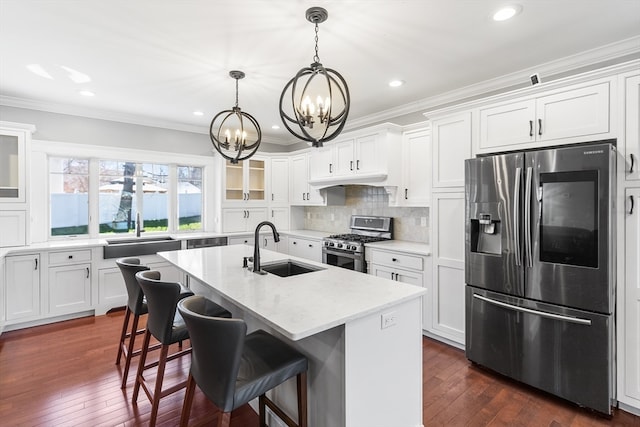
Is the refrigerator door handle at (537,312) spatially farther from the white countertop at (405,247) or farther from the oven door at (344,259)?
the oven door at (344,259)

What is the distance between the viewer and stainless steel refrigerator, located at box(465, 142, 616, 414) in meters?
2.11

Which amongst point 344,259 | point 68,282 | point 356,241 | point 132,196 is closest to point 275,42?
point 356,241

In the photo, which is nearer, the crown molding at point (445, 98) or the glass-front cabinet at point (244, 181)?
the crown molding at point (445, 98)

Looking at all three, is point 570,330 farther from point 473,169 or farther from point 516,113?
point 516,113

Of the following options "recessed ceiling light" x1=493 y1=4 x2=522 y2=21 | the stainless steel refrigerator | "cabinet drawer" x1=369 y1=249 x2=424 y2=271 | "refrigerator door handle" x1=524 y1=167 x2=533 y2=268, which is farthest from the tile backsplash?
"recessed ceiling light" x1=493 y1=4 x2=522 y2=21

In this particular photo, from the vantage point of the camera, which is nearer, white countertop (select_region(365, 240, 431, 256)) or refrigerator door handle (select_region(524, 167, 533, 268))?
refrigerator door handle (select_region(524, 167, 533, 268))

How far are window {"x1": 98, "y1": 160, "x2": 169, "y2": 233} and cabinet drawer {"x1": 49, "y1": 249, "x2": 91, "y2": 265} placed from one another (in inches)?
28.7

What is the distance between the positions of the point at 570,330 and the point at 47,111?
591cm

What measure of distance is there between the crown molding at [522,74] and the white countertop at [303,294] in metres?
2.55

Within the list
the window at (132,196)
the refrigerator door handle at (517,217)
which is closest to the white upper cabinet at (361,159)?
the refrigerator door handle at (517,217)

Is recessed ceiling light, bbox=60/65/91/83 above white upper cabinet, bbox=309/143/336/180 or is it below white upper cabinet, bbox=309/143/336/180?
above

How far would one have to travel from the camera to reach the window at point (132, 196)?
15.3ft

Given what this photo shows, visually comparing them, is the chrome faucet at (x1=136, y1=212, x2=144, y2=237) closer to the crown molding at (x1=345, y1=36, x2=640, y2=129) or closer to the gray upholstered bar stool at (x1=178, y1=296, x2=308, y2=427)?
the gray upholstered bar stool at (x1=178, y1=296, x2=308, y2=427)

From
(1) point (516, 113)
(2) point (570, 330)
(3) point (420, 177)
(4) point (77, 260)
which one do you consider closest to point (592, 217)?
(2) point (570, 330)
